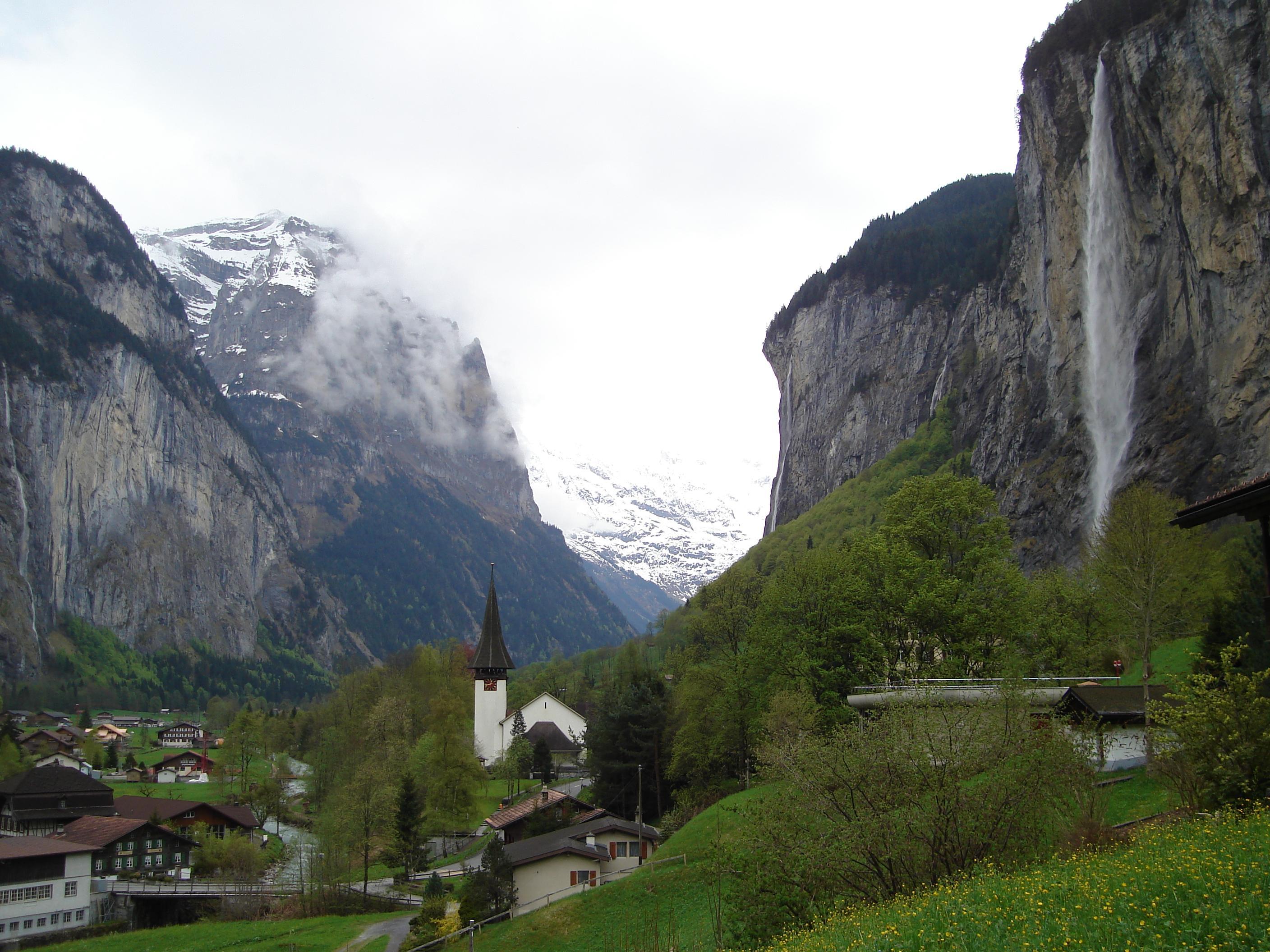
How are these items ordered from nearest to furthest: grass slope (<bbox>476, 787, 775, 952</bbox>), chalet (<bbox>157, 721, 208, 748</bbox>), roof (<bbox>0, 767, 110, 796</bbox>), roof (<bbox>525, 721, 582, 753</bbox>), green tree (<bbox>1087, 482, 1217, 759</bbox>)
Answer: grass slope (<bbox>476, 787, 775, 952</bbox>)
green tree (<bbox>1087, 482, 1217, 759</bbox>)
roof (<bbox>0, 767, 110, 796</bbox>)
roof (<bbox>525, 721, 582, 753</bbox>)
chalet (<bbox>157, 721, 208, 748</bbox>)

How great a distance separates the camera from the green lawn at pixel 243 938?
38.8 m

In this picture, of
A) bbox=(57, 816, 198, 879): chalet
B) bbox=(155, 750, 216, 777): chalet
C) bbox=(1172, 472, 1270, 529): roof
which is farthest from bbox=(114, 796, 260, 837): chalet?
bbox=(1172, 472, 1270, 529): roof

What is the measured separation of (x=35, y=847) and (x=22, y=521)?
137393 mm

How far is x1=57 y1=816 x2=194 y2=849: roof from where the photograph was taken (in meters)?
57.6

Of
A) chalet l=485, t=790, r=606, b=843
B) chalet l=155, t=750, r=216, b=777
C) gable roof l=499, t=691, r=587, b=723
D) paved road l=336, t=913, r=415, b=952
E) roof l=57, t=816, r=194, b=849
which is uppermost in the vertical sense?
gable roof l=499, t=691, r=587, b=723

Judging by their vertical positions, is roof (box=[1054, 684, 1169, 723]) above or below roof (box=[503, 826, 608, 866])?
above

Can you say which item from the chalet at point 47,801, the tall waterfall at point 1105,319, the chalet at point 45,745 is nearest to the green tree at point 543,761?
the chalet at point 47,801

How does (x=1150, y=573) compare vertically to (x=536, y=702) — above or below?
above

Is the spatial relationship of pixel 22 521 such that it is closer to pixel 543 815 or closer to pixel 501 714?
pixel 501 714

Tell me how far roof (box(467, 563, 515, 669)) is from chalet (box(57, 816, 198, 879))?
1459 inches

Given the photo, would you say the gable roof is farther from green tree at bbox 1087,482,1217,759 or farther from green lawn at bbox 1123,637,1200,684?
green lawn at bbox 1123,637,1200,684

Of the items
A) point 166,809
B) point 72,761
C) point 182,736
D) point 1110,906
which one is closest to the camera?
point 1110,906

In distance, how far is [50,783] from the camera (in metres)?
65.8

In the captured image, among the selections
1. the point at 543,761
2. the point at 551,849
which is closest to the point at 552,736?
the point at 543,761
